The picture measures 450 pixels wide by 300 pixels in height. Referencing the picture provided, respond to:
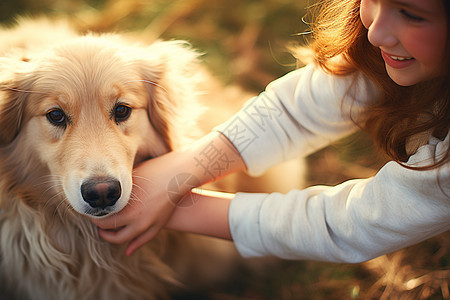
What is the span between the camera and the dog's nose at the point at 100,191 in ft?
2.73

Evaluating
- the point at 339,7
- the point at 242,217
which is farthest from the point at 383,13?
the point at 242,217

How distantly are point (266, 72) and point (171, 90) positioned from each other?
0.93 metres

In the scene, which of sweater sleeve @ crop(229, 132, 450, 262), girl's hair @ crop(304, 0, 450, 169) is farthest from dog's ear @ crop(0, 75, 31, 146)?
girl's hair @ crop(304, 0, 450, 169)

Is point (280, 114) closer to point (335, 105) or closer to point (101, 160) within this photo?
point (335, 105)

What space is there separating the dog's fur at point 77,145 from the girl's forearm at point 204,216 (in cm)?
15

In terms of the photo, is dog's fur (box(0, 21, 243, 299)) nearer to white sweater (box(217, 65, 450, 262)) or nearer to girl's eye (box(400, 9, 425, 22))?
white sweater (box(217, 65, 450, 262))

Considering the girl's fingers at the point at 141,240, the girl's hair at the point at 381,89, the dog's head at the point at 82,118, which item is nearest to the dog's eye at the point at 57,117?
the dog's head at the point at 82,118

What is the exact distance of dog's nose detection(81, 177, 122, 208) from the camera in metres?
0.83

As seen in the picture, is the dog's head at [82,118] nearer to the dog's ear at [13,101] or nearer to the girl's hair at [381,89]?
the dog's ear at [13,101]

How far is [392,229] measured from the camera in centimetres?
86

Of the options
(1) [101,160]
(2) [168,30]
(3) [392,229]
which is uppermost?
(2) [168,30]

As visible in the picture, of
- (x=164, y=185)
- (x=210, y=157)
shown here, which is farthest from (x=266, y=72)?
(x=164, y=185)

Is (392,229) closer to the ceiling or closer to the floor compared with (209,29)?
closer to the floor

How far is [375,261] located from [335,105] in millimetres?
642
